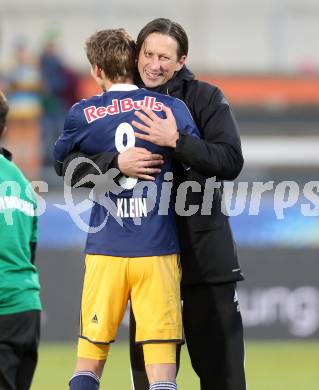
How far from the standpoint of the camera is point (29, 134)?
46.9ft

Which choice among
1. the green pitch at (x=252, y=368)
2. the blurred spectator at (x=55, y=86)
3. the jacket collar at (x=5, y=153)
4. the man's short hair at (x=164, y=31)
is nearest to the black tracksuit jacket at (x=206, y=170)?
the man's short hair at (x=164, y=31)

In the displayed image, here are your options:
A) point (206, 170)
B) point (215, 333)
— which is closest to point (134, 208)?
point (206, 170)

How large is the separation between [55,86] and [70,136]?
9322mm

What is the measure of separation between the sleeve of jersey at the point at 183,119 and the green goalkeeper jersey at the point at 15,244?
91 centimetres

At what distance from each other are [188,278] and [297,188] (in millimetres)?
6805

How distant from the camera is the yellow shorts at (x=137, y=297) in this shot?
5.49m

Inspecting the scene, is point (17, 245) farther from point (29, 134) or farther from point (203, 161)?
point (29, 134)

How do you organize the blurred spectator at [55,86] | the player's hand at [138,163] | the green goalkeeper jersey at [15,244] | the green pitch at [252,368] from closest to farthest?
the player's hand at [138,163] < the green goalkeeper jersey at [15,244] < the green pitch at [252,368] < the blurred spectator at [55,86]

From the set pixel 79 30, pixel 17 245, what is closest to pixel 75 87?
pixel 79 30

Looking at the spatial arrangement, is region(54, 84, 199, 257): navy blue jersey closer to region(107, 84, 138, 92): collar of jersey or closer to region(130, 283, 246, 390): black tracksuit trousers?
region(107, 84, 138, 92): collar of jersey

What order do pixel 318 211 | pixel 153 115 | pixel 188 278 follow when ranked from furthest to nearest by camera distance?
pixel 318 211
pixel 188 278
pixel 153 115

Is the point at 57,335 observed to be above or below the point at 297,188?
below

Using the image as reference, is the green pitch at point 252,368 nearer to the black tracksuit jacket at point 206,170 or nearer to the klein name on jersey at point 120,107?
→ the black tracksuit jacket at point 206,170

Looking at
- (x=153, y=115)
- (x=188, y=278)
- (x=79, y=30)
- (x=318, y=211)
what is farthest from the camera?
(x=79, y=30)
